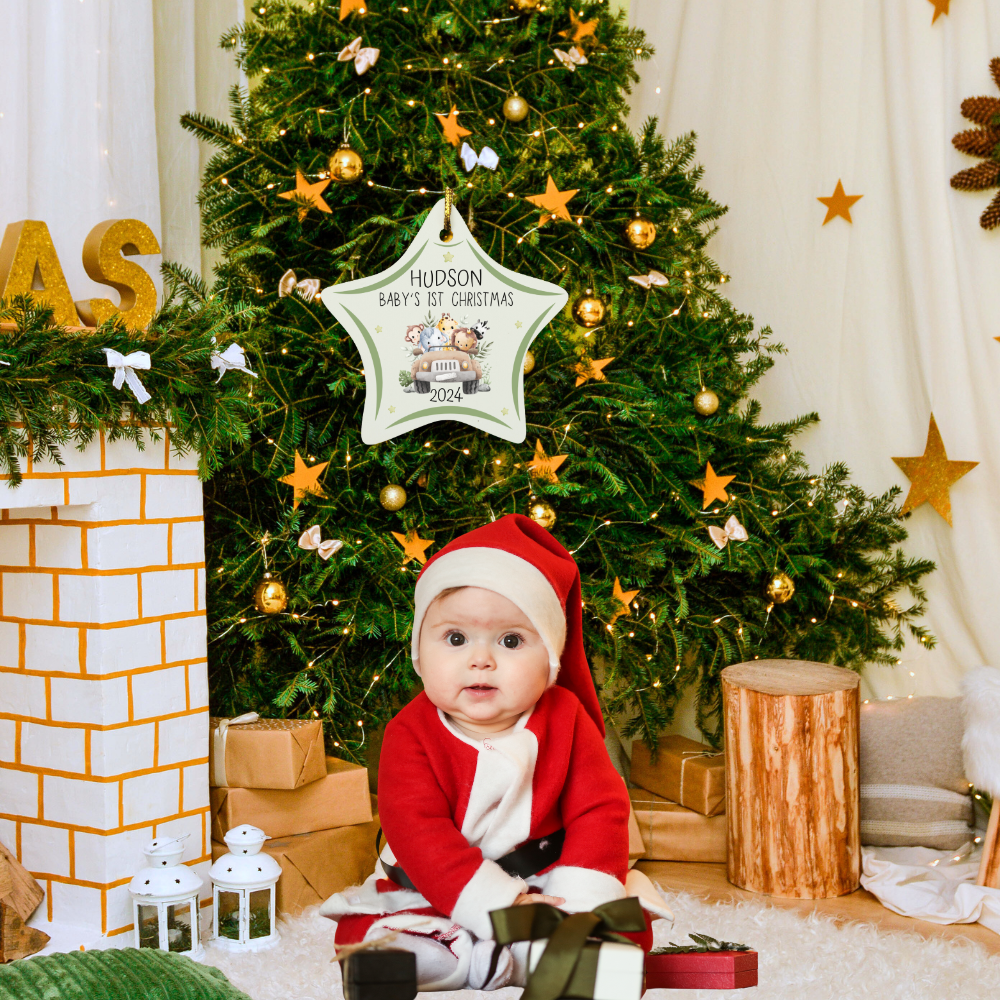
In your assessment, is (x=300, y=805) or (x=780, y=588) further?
(x=780, y=588)

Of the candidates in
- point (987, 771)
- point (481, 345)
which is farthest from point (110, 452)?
point (987, 771)

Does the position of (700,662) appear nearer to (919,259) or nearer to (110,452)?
(919,259)

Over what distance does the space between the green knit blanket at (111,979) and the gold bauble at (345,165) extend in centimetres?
152

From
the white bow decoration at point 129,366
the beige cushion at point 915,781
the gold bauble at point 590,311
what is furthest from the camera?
the beige cushion at point 915,781

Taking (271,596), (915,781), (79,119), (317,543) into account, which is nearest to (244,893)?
(271,596)

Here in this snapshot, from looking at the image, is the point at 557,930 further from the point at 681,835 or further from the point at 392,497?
the point at 681,835

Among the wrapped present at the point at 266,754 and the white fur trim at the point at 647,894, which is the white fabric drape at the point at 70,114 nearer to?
the wrapped present at the point at 266,754

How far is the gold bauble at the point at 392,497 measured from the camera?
7.11 feet

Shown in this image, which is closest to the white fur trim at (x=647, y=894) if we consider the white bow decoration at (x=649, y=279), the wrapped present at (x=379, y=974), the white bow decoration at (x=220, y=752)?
the wrapped present at (x=379, y=974)

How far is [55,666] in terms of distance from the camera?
6.11 ft

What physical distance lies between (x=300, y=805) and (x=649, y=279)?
4.46 ft

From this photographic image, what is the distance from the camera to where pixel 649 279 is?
2.31 metres

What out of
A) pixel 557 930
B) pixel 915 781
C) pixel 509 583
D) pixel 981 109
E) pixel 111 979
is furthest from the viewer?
pixel 981 109

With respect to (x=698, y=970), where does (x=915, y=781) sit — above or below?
below
